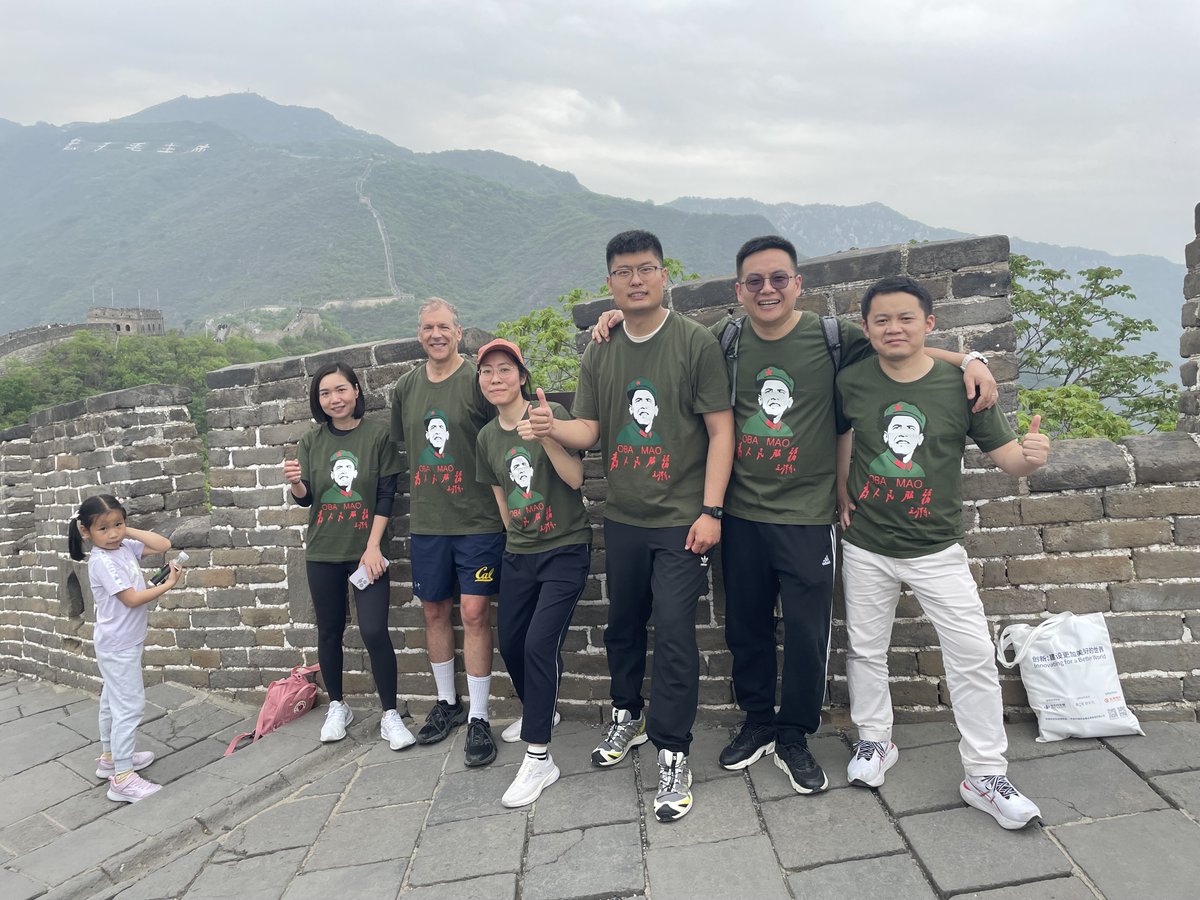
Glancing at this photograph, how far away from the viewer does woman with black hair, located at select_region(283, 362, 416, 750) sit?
3.58 meters

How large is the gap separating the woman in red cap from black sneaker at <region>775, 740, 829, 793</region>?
3.03ft

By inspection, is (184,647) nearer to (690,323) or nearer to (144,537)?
(144,537)

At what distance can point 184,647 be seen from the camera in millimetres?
4707

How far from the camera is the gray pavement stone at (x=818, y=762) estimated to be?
2.66 metres

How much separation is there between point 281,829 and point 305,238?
403 feet

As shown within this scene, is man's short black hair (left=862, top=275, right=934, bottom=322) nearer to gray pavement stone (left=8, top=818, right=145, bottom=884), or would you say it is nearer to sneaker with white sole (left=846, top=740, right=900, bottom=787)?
sneaker with white sole (left=846, top=740, right=900, bottom=787)

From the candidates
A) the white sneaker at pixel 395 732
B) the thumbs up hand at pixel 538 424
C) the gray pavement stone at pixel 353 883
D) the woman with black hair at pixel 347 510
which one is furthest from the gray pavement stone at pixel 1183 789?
the woman with black hair at pixel 347 510

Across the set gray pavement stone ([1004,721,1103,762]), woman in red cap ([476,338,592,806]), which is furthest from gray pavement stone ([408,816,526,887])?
gray pavement stone ([1004,721,1103,762])

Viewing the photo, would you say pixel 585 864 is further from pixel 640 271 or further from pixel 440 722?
pixel 640 271

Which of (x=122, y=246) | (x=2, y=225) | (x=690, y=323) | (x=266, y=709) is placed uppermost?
(x=2, y=225)

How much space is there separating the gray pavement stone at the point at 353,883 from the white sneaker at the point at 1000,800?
198cm

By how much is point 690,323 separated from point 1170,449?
2.08 metres

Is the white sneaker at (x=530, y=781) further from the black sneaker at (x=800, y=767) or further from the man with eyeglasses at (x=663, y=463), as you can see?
the black sneaker at (x=800, y=767)

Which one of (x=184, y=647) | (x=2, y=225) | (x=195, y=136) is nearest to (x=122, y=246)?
(x=2, y=225)
